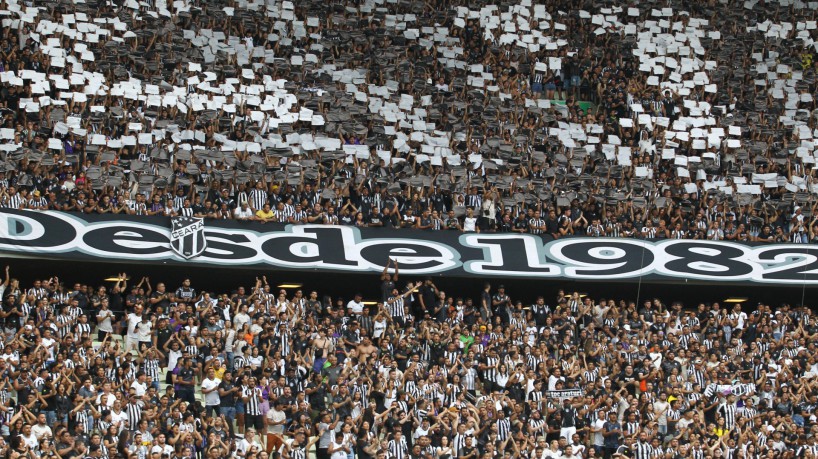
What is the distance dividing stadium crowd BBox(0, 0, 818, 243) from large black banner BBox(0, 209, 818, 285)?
43cm

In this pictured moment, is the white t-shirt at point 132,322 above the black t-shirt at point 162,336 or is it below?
above

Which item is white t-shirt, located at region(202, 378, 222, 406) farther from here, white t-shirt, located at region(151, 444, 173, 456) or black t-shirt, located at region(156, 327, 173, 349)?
white t-shirt, located at region(151, 444, 173, 456)

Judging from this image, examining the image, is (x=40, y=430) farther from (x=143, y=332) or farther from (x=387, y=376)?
(x=387, y=376)

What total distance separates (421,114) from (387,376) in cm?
946

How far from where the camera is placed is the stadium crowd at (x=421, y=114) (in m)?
29.8

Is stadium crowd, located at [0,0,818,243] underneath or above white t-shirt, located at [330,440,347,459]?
above

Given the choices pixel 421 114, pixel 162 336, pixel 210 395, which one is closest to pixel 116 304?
pixel 162 336

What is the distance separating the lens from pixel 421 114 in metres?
33.8

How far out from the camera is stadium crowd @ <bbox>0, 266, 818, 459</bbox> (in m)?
23.3

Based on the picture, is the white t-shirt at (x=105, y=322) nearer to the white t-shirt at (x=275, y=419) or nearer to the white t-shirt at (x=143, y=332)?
the white t-shirt at (x=143, y=332)

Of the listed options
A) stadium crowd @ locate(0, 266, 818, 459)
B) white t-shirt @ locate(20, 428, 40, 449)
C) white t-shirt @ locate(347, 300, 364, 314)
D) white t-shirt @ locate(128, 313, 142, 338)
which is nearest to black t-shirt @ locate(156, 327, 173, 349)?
stadium crowd @ locate(0, 266, 818, 459)

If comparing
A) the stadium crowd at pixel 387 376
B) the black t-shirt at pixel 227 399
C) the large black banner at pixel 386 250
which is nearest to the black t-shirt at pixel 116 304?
the stadium crowd at pixel 387 376

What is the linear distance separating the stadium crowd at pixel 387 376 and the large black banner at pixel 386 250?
0.56m

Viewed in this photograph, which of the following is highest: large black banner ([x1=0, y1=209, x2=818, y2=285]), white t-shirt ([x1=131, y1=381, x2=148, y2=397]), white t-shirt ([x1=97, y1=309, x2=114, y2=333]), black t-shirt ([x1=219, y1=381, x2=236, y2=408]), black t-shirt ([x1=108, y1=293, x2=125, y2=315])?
large black banner ([x1=0, y1=209, x2=818, y2=285])
